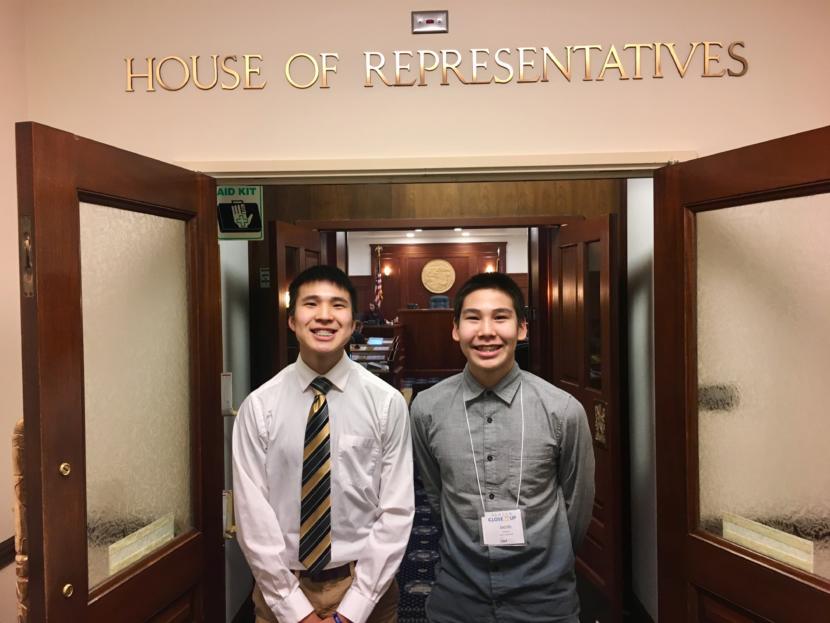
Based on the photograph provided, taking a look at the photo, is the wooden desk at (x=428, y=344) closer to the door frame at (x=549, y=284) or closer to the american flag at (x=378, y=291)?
the american flag at (x=378, y=291)

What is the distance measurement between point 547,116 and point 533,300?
326cm

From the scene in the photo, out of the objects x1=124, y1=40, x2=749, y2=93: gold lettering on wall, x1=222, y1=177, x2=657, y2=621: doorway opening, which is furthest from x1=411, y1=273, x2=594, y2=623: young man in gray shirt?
x1=222, y1=177, x2=657, y2=621: doorway opening

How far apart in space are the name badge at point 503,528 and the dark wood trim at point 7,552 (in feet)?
5.48

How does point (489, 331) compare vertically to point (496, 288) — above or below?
below

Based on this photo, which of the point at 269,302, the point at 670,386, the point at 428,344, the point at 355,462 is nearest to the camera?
the point at 355,462

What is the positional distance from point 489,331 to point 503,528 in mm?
543

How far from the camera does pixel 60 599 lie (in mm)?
1328

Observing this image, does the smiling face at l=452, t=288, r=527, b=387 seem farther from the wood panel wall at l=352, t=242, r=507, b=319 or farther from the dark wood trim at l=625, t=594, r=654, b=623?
the wood panel wall at l=352, t=242, r=507, b=319

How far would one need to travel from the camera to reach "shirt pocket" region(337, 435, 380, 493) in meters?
1.65

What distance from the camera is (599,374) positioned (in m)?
3.13

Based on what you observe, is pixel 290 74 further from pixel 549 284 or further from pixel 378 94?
pixel 549 284

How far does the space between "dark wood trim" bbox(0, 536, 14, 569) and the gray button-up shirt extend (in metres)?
1.49

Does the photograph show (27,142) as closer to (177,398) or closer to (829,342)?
(177,398)

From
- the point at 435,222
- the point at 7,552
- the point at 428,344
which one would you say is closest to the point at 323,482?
the point at 7,552
